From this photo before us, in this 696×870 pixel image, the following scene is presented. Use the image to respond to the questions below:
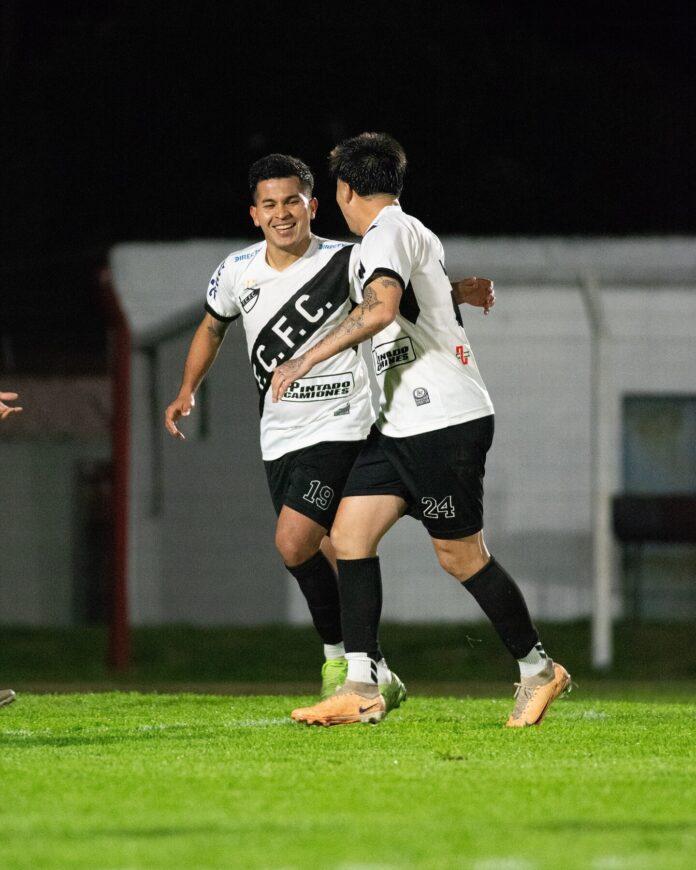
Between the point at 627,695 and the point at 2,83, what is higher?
the point at 2,83

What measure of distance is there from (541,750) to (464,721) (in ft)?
3.42

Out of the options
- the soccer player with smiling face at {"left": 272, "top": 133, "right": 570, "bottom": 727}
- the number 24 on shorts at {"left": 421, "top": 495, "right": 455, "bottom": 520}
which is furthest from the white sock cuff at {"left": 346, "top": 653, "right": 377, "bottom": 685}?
the number 24 on shorts at {"left": 421, "top": 495, "right": 455, "bottom": 520}

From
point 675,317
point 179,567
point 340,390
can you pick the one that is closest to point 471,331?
point 675,317

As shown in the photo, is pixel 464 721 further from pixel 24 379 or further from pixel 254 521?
pixel 24 379

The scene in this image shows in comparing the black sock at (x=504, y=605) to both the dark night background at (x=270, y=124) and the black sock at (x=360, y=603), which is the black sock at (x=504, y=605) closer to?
the black sock at (x=360, y=603)

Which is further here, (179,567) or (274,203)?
(179,567)

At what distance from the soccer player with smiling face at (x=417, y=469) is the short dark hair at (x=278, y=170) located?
0.42 metres

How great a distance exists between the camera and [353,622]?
6.32m

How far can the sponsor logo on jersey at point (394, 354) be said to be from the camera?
6285 mm

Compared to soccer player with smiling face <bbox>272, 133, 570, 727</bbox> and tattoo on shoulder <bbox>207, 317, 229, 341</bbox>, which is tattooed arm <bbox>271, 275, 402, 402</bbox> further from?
tattoo on shoulder <bbox>207, 317, 229, 341</bbox>

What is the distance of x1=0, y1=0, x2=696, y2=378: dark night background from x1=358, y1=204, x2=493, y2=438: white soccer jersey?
93.1 feet

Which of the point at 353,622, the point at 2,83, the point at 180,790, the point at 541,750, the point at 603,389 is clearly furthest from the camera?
the point at 2,83

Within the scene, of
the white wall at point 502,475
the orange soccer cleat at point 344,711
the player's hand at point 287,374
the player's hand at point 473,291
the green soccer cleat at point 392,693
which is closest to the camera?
the player's hand at point 287,374

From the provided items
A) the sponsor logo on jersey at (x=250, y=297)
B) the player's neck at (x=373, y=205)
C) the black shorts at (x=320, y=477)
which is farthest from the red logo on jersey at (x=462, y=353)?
the sponsor logo on jersey at (x=250, y=297)
